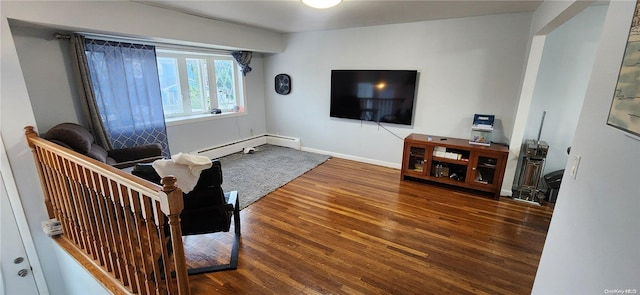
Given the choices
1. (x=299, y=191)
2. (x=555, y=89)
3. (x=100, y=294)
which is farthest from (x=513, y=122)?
(x=100, y=294)

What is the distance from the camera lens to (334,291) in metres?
1.86

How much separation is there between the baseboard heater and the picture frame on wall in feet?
15.2

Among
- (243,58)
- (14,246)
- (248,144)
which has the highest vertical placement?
(243,58)

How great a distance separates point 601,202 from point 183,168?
6.82 ft

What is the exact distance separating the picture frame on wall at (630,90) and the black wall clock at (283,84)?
182 inches

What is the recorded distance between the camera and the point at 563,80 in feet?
10.1

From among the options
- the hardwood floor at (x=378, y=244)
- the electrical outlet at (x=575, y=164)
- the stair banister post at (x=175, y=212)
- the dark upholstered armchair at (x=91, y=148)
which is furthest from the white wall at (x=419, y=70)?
the stair banister post at (x=175, y=212)

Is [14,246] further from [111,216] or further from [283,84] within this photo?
[283,84]

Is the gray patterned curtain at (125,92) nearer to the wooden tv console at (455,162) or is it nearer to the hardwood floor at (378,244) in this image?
the hardwood floor at (378,244)

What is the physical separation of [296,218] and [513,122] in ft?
9.57

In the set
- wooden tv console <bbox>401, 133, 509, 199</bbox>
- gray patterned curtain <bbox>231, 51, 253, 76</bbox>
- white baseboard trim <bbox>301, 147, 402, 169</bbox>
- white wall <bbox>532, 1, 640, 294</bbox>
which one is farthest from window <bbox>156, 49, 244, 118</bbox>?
white wall <bbox>532, 1, 640, 294</bbox>

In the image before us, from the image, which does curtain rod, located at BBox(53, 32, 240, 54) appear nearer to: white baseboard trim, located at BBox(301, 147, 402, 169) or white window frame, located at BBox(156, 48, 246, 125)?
white window frame, located at BBox(156, 48, 246, 125)

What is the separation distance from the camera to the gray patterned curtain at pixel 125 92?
306cm

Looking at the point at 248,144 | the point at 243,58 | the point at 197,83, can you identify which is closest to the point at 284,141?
the point at 248,144
